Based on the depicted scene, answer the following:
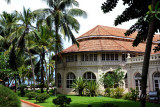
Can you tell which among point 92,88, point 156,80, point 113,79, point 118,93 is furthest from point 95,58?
point 156,80

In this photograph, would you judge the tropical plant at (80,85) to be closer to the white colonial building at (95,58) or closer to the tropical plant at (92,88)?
the tropical plant at (92,88)

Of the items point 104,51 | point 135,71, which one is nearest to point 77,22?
point 104,51

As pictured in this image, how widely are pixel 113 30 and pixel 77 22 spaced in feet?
29.9

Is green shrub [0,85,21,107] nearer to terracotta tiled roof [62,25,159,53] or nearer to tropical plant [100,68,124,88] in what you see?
tropical plant [100,68,124,88]

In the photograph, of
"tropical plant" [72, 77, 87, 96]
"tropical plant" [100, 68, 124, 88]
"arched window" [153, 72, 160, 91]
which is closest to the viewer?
"arched window" [153, 72, 160, 91]

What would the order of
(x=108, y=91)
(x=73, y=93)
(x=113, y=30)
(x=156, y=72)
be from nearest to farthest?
(x=156, y=72) < (x=108, y=91) < (x=73, y=93) < (x=113, y=30)

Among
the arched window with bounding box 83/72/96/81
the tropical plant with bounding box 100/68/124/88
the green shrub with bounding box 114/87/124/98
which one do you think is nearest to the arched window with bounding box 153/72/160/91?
the green shrub with bounding box 114/87/124/98

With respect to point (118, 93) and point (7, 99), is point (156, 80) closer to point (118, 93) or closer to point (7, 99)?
point (118, 93)

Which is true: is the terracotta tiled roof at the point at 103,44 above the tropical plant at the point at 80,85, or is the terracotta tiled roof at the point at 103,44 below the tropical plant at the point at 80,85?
above

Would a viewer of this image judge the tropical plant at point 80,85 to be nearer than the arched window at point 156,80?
No

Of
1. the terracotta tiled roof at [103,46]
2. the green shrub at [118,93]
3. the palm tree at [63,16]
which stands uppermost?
the palm tree at [63,16]

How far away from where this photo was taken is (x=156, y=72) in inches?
703

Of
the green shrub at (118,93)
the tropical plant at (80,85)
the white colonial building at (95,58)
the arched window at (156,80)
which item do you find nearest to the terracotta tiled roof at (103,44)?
the white colonial building at (95,58)

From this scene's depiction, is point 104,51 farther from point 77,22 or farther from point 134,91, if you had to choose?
point 134,91
